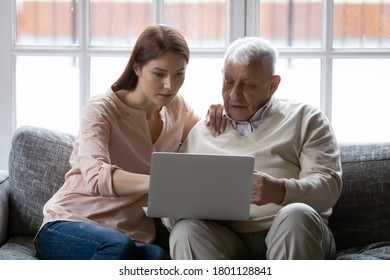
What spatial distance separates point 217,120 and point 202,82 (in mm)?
741

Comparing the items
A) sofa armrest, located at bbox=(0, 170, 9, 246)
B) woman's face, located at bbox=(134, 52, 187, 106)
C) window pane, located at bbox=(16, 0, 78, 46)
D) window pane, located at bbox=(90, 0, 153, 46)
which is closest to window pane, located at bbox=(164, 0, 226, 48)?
window pane, located at bbox=(90, 0, 153, 46)

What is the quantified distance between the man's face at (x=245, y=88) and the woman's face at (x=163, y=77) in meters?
0.18

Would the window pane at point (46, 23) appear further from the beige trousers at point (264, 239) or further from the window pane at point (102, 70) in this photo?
the beige trousers at point (264, 239)

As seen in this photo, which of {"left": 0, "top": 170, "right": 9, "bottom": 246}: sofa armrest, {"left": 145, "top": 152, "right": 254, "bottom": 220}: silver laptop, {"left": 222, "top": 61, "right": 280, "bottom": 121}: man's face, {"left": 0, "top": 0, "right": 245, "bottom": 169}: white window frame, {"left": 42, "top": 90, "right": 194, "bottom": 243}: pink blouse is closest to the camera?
{"left": 145, "top": 152, "right": 254, "bottom": 220}: silver laptop

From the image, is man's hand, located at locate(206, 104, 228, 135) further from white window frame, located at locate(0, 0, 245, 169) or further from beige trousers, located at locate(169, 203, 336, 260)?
white window frame, located at locate(0, 0, 245, 169)

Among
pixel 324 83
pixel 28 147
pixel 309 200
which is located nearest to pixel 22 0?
pixel 28 147

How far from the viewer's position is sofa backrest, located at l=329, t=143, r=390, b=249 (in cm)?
304

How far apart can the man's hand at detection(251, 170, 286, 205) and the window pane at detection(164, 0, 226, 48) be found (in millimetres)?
1137

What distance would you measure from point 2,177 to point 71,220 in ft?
1.63

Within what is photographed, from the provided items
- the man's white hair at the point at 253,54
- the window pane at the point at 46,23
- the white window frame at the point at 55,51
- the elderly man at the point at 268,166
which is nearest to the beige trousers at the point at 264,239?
the elderly man at the point at 268,166

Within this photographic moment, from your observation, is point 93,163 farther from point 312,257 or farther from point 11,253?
point 312,257

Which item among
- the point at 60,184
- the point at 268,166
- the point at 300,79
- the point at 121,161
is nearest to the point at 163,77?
the point at 121,161

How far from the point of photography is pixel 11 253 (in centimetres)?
281

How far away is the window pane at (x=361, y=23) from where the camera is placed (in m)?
3.67
